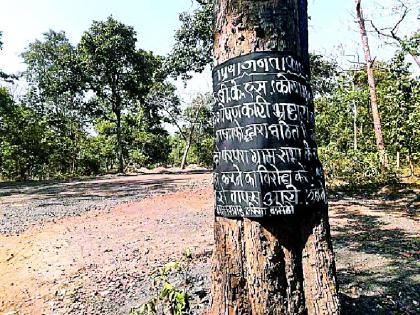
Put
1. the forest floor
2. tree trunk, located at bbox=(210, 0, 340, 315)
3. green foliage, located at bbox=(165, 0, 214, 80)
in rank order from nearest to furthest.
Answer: tree trunk, located at bbox=(210, 0, 340, 315), the forest floor, green foliage, located at bbox=(165, 0, 214, 80)

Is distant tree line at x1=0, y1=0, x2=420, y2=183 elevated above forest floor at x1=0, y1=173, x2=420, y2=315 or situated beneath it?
elevated above

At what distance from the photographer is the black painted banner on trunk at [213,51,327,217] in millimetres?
1535

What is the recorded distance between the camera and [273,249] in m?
1.53

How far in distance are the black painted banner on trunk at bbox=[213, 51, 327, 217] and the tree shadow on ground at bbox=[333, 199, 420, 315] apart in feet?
3.64

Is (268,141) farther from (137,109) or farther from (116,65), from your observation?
(137,109)

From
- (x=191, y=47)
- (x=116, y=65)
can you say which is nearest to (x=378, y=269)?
(x=191, y=47)

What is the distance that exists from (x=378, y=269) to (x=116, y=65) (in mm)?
17003

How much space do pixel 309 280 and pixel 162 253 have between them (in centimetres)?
289

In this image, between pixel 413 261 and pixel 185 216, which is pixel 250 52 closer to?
pixel 413 261

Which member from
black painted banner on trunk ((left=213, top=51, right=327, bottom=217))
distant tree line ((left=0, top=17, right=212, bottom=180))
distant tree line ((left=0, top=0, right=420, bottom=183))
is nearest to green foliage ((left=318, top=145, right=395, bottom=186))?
distant tree line ((left=0, top=0, right=420, bottom=183))

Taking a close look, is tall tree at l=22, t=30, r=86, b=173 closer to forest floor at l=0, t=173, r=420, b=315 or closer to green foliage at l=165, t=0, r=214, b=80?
green foliage at l=165, t=0, r=214, b=80

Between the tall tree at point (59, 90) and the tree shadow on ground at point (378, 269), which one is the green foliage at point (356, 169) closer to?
the tree shadow on ground at point (378, 269)

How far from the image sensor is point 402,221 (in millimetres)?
5824

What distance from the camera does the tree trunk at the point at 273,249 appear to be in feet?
5.01
